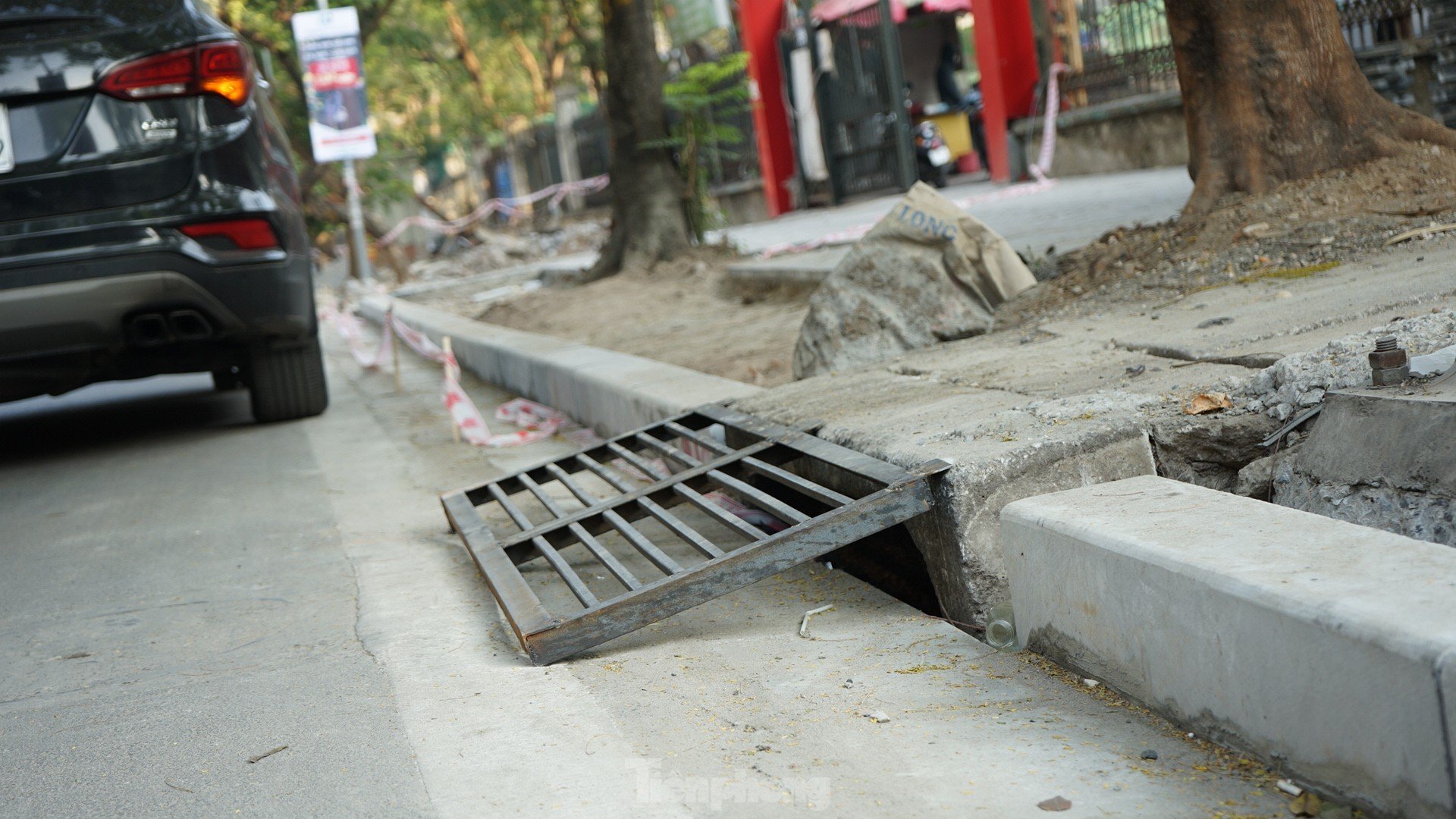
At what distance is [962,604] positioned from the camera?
284cm

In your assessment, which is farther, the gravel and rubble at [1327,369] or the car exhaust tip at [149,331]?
the car exhaust tip at [149,331]

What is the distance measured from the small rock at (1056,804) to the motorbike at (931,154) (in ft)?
47.7

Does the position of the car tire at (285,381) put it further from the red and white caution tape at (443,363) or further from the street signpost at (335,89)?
the street signpost at (335,89)

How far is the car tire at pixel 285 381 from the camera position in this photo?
6.23 metres

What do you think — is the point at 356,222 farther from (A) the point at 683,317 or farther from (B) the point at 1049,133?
(A) the point at 683,317

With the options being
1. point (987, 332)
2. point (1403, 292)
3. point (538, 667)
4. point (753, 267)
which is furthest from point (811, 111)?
point (538, 667)

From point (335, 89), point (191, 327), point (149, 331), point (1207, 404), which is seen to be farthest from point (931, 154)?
point (1207, 404)

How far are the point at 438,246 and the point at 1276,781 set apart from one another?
26.0 meters

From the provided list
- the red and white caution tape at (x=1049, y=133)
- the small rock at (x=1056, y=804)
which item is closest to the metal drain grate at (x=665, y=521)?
the small rock at (x=1056, y=804)

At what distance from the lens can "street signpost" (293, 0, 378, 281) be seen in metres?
17.6

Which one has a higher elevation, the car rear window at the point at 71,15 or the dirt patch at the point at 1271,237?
the car rear window at the point at 71,15

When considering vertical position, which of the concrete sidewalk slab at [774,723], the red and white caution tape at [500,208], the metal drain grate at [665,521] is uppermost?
the red and white caution tape at [500,208]

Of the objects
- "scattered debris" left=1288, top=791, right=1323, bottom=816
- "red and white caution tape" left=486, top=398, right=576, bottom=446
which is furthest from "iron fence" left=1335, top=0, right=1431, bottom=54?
"scattered debris" left=1288, top=791, right=1323, bottom=816

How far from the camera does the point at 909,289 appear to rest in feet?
16.4
